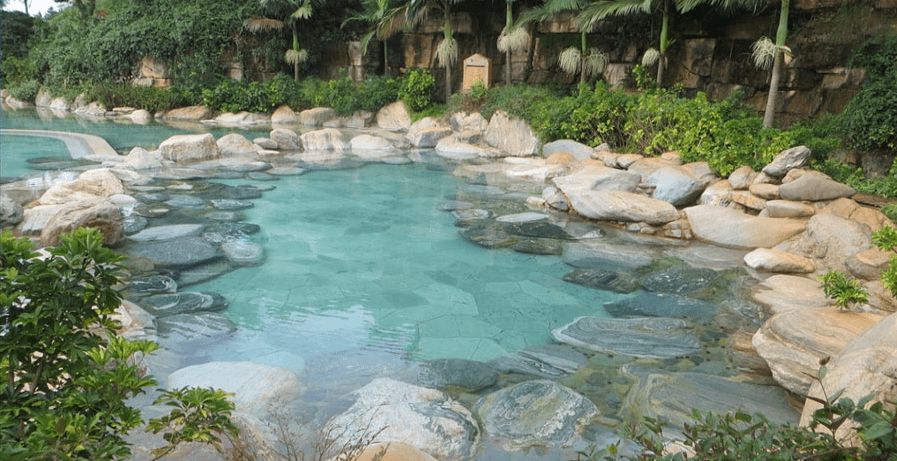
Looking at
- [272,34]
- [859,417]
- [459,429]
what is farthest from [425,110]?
[859,417]

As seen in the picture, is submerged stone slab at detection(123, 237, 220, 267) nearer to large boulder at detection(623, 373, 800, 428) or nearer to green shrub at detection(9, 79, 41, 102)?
large boulder at detection(623, 373, 800, 428)

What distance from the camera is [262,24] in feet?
68.5

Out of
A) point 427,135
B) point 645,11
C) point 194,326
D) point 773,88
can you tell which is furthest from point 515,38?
point 194,326

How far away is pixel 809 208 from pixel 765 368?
3.83 m

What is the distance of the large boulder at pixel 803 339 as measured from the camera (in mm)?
4129

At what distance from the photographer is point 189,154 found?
42.7 feet

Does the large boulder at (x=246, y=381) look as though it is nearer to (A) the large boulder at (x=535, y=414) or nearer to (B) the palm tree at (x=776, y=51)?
(A) the large boulder at (x=535, y=414)

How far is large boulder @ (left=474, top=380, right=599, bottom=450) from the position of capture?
3795 mm

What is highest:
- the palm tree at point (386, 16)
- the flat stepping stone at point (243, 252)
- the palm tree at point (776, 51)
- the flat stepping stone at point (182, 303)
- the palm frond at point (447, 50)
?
the palm tree at point (386, 16)

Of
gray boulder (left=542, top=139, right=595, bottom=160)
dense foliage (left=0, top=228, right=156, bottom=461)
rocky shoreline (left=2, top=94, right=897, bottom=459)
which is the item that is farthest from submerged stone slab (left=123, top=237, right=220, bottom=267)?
gray boulder (left=542, top=139, right=595, bottom=160)

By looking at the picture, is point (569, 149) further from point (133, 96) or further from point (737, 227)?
point (133, 96)

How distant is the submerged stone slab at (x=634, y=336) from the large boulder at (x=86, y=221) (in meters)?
4.95

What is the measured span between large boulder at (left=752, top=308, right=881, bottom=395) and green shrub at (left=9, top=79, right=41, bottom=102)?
2931cm

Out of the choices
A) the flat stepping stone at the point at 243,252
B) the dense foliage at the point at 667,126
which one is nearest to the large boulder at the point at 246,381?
the flat stepping stone at the point at 243,252
